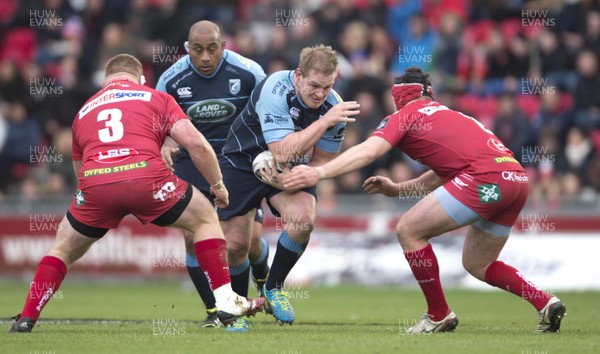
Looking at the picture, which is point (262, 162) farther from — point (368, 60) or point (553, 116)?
point (368, 60)

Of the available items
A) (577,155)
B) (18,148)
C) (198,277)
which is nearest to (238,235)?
(198,277)

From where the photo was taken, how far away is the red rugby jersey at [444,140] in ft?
32.2

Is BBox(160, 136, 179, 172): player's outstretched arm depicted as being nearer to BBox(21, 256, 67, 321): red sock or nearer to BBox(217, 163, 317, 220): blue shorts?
BBox(217, 163, 317, 220): blue shorts

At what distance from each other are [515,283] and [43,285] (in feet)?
14.3

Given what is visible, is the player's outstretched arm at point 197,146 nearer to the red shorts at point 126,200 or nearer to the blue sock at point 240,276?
the red shorts at point 126,200

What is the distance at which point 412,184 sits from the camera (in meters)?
10.7

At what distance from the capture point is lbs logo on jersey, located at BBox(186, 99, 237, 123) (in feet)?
37.7

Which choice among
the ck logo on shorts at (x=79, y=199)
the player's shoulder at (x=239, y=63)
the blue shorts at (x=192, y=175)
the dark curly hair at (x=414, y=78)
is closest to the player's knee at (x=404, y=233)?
the dark curly hair at (x=414, y=78)

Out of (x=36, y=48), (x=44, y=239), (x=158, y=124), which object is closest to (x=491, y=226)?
(x=158, y=124)

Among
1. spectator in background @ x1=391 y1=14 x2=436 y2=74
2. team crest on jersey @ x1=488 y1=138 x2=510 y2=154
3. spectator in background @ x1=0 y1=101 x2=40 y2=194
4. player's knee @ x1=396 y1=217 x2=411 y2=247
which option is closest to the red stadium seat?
spectator in background @ x1=0 y1=101 x2=40 y2=194

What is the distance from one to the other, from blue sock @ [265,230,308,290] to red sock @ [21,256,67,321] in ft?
7.45

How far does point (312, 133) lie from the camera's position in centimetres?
1001

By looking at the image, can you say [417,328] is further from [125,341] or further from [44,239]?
[44,239]

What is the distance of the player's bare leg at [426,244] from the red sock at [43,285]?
3.15 metres
